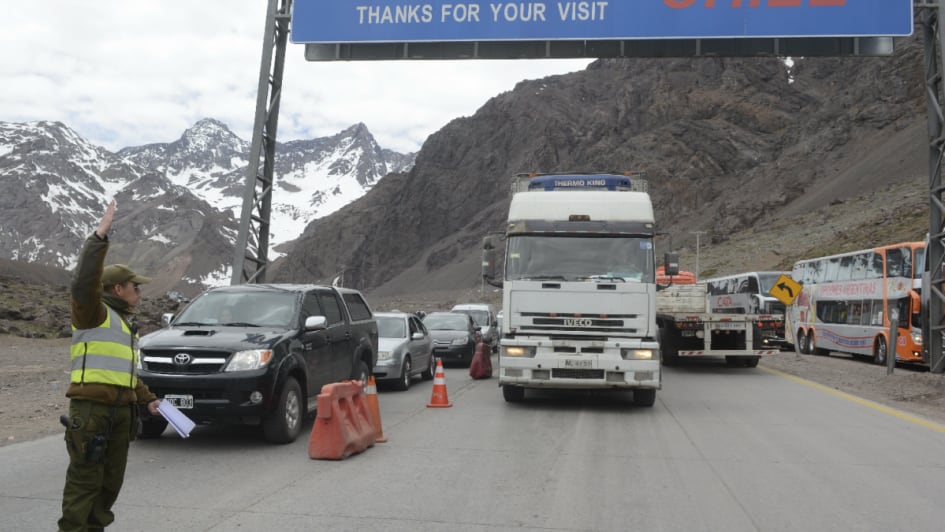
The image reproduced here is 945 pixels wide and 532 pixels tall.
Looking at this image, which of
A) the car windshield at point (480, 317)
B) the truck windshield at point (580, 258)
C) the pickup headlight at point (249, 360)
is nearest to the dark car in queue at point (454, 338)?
the car windshield at point (480, 317)

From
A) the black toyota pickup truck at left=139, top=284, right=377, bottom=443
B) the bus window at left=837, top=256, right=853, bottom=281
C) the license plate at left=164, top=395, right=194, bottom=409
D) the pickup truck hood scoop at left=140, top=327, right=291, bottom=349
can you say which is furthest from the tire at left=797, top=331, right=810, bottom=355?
the license plate at left=164, top=395, right=194, bottom=409

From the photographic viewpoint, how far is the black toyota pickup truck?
8469 mm

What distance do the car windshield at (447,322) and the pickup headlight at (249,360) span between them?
40.9 feet

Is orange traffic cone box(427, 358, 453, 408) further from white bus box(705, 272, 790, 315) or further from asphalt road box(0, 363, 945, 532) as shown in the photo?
white bus box(705, 272, 790, 315)

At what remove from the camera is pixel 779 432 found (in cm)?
1033

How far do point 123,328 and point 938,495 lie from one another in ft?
21.3

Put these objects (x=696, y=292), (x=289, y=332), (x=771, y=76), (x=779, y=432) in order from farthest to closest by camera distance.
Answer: (x=771, y=76)
(x=696, y=292)
(x=779, y=432)
(x=289, y=332)

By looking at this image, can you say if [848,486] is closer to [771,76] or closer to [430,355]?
[430,355]

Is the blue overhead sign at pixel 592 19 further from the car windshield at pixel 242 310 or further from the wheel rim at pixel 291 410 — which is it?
the wheel rim at pixel 291 410

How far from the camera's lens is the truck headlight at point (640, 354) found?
11.8m

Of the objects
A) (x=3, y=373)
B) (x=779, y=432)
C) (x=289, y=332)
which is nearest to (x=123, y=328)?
(x=289, y=332)

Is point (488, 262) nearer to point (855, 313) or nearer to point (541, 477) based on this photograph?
point (541, 477)

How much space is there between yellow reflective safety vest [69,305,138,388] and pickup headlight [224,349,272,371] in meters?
3.57

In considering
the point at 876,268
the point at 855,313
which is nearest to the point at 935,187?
the point at 876,268
